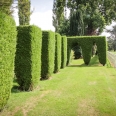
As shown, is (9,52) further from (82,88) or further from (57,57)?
(57,57)

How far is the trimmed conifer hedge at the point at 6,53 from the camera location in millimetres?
6699

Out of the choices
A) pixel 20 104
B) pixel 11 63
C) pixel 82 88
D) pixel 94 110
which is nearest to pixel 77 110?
pixel 94 110

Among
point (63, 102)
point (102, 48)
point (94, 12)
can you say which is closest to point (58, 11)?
point (94, 12)

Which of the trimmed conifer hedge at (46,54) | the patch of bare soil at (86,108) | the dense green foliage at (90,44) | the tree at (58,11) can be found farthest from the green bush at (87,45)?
the tree at (58,11)

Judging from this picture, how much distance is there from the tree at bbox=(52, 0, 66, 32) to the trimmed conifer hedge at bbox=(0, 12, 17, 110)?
1551 inches

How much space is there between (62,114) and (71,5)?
136 feet

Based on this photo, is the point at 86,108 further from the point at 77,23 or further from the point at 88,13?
the point at 88,13

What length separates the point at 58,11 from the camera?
48.6 meters

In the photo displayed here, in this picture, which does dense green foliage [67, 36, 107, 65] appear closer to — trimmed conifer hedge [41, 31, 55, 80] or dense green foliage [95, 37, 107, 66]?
dense green foliage [95, 37, 107, 66]

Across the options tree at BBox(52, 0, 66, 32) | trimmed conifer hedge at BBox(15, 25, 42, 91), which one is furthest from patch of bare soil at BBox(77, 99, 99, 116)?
tree at BBox(52, 0, 66, 32)

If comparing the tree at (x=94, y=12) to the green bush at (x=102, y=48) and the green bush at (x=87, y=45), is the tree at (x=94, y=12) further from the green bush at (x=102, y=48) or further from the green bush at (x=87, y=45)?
the green bush at (x=102, y=48)

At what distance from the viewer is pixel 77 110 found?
7.43 metres

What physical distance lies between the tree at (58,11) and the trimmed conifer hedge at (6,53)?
129 feet

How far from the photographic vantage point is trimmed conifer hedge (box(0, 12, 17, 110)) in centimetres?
670
